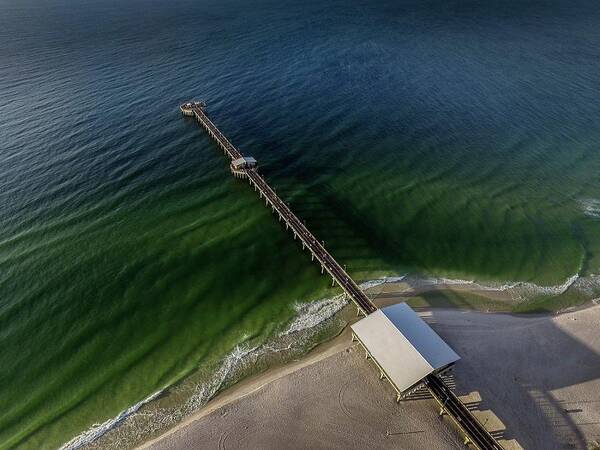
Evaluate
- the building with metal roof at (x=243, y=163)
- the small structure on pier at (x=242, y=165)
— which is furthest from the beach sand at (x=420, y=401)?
the building with metal roof at (x=243, y=163)

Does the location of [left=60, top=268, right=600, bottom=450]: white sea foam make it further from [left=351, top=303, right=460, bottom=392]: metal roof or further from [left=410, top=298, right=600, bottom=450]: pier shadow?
A: [left=351, top=303, right=460, bottom=392]: metal roof

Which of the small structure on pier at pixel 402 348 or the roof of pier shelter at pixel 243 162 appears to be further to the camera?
the roof of pier shelter at pixel 243 162

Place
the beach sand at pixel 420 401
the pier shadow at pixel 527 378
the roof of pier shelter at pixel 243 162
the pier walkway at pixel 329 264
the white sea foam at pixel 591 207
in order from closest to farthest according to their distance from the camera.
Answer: the pier walkway at pixel 329 264 → the beach sand at pixel 420 401 → the pier shadow at pixel 527 378 → the white sea foam at pixel 591 207 → the roof of pier shelter at pixel 243 162

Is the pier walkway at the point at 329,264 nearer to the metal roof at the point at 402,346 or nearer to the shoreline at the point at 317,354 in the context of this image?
the metal roof at the point at 402,346

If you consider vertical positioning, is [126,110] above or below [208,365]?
above

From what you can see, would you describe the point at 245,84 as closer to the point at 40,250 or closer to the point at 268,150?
the point at 268,150

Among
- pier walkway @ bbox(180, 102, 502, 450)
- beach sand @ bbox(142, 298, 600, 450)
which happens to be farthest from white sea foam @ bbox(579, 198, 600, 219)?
pier walkway @ bbox(180, 102, 502, 450)

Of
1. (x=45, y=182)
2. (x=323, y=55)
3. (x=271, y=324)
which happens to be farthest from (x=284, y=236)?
(x=323, y=55)
